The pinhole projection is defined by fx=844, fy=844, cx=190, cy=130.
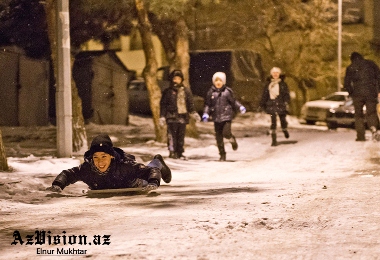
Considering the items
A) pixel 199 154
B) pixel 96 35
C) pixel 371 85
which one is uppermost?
pixel 96 35

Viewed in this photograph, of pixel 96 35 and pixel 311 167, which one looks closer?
pixel 311 167

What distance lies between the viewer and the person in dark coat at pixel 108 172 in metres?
9.48

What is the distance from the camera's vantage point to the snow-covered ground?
627cm

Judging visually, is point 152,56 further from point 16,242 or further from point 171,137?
point 16,242

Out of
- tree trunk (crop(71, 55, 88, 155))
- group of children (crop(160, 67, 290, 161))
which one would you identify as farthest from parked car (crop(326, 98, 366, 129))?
tree trunk (crop(71, 55, 88, 155))

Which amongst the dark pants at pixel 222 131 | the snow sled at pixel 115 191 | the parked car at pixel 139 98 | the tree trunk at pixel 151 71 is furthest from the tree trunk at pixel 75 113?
the parked car at pixel 139 98

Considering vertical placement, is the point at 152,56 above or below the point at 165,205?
above

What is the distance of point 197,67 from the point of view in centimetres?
3409

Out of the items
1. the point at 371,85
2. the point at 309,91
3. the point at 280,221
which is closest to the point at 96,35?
the point at 371,85

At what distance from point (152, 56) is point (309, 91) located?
29.5 meters

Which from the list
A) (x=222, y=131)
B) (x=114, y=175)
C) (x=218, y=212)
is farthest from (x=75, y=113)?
(x=218, y=212)

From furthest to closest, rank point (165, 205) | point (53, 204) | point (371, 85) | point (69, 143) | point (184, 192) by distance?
point (371, 85), point (69, 143), point (184, 192), point (53, 204), point (165, 205)

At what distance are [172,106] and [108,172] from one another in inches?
259

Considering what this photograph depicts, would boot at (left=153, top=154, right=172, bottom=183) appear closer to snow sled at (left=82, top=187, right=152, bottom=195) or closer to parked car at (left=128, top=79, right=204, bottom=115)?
snow sled at (left=82, top=187, right=152, bottom=195)
